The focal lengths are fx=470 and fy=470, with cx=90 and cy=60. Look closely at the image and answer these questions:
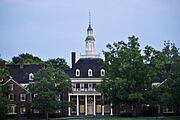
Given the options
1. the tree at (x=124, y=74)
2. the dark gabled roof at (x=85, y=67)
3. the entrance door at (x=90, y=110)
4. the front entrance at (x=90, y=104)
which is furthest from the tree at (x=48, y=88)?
the entrance door at (x=90, y=110)

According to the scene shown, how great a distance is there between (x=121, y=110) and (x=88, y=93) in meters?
6.99

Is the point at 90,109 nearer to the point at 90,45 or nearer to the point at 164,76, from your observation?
the point at 90,45

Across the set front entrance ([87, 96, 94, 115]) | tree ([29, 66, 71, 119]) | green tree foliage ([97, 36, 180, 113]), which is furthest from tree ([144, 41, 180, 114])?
front entrance ([87, 96, 94, 115])

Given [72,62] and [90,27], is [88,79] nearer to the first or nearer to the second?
[72,62]

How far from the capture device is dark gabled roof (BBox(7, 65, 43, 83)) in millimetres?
87375

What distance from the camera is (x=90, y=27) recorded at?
329 ft

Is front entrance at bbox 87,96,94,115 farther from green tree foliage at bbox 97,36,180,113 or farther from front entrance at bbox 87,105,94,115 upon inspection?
green tree foliage at bbox 97,36,180,113

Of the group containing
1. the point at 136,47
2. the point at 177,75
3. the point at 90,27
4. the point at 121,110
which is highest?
the point at 90,27

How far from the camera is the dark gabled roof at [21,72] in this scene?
8738 cm

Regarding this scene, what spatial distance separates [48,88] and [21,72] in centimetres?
1756

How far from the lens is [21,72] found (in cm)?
8831

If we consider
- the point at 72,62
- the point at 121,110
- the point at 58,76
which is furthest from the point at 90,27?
the point at 58,76

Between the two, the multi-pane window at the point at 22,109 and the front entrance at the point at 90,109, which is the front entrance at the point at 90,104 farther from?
the multi-pane window at the point at 22,109

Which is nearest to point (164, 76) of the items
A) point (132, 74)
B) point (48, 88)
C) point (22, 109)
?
point (132, 74)
